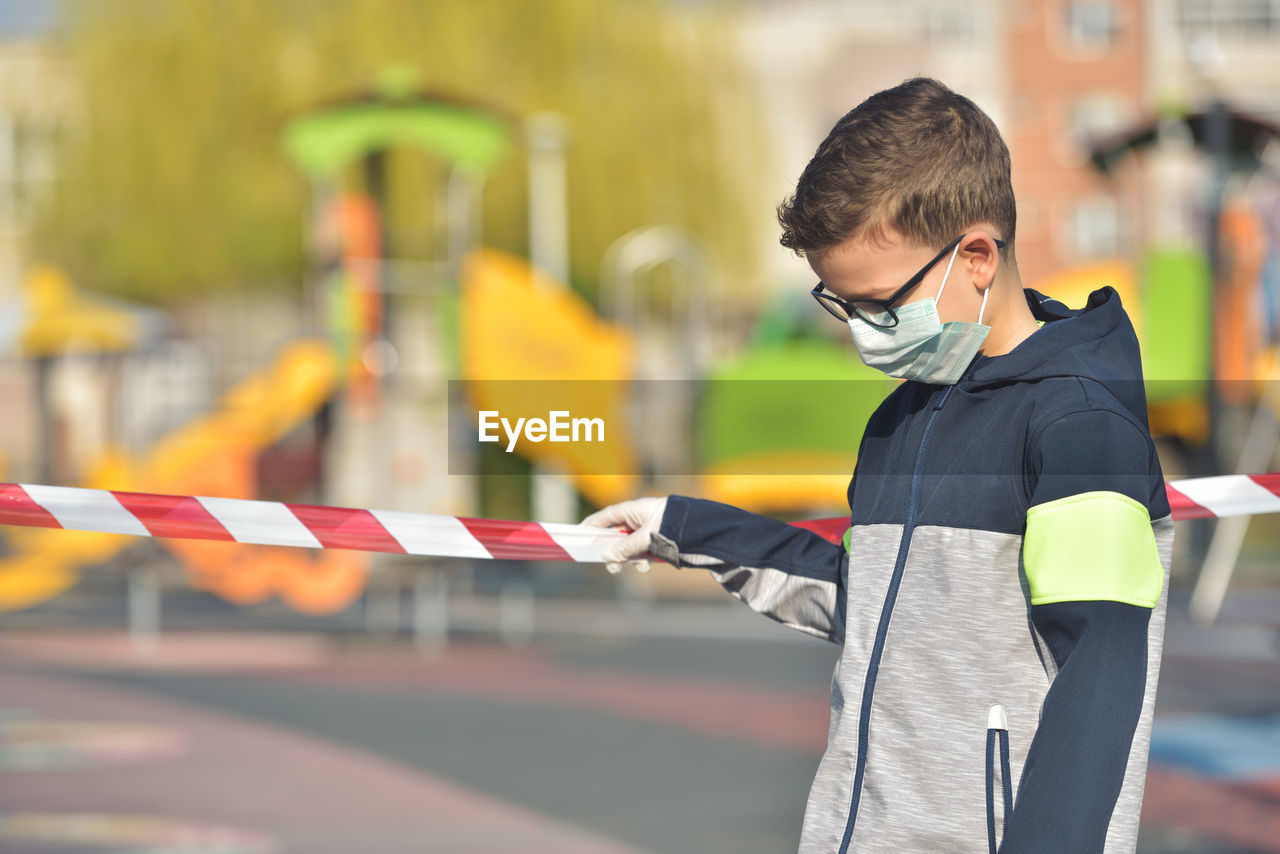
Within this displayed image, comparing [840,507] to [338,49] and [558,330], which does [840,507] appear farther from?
[338,49]

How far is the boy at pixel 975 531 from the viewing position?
62.7 inches

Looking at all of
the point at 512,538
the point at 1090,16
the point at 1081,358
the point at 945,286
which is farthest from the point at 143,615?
the point at 1090,16

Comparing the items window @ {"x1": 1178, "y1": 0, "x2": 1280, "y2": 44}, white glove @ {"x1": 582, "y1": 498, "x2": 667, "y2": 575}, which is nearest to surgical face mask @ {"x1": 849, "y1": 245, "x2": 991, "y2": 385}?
white glove @ {"x1": 582, "y1": 498, "x2": 667, "y2": 575}

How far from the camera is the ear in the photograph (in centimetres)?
177

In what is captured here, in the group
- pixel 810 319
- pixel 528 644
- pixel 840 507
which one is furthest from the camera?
pixel 810 319

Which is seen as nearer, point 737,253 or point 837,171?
point 837,171

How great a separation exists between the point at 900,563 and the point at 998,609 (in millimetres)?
139

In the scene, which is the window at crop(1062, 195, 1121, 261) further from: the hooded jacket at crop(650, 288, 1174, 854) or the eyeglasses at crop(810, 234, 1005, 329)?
the hooded jacket at crop(650, 288, 1174, 854)

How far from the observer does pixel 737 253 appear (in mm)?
24969

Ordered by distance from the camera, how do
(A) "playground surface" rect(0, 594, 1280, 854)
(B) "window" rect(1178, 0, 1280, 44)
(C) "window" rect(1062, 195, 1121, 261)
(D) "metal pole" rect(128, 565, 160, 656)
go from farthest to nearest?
1. (C) "window" rect(1062, 195, 1121, 261)
2. (B) "window" rect(1178, 0, 1280, 44)
3. (D) "metal pole" rect(128, 565, 160, 656)
4. (A) "playground surface" rect(0, 594, 1280, 854)

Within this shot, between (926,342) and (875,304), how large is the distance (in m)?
0.08

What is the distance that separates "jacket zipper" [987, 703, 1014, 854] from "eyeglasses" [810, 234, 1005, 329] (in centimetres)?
46

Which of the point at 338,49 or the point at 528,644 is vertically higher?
the point at 338,49

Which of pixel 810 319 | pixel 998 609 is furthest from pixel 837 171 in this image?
pixel 810 319
